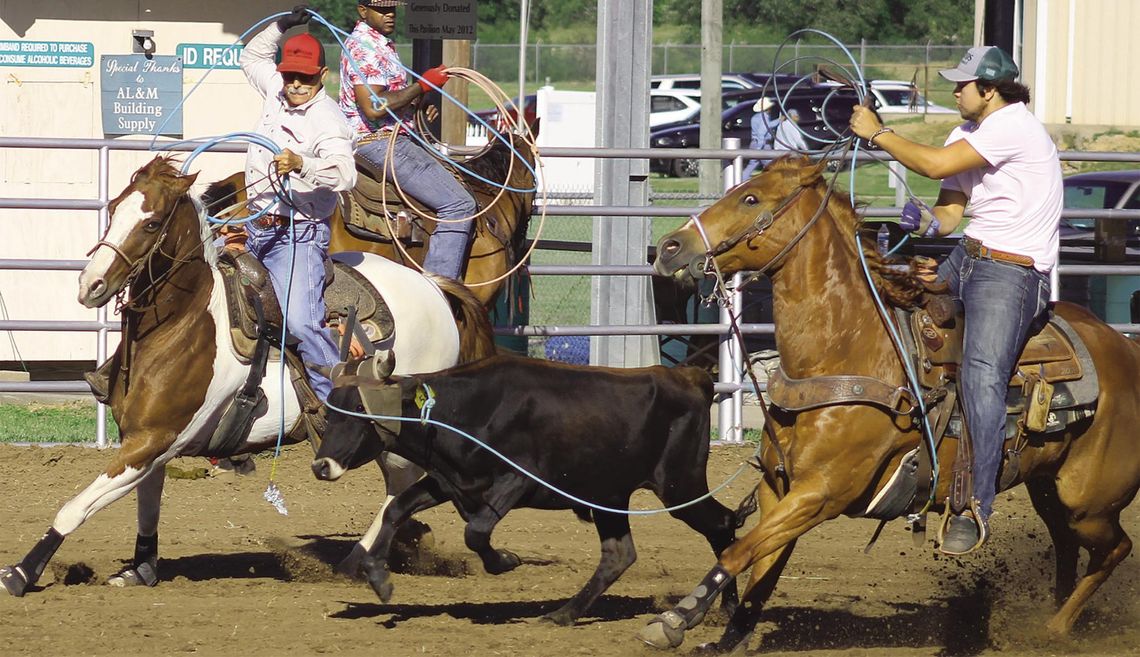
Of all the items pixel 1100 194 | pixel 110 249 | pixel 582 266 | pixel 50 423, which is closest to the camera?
pixel 110 249

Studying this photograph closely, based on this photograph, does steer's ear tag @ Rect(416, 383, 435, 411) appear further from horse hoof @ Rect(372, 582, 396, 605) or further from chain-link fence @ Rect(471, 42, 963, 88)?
chain-link fence @ Rect(471, 42, 963, 88)

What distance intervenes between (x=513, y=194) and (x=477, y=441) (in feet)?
9.02

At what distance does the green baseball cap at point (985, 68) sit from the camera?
5.75 meters

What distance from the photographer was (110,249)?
21.2 ft

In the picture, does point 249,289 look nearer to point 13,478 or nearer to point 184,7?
point 13,478

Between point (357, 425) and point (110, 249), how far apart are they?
4.38ft

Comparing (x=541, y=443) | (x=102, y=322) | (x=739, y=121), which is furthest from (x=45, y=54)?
(x=739, y=121)

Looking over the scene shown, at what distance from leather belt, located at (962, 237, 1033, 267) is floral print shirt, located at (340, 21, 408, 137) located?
322cm

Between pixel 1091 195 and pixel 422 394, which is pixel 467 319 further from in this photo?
pixel 1091 195

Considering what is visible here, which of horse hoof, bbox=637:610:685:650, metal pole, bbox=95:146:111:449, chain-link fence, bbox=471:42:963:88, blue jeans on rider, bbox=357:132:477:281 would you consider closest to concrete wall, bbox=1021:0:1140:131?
chain-link fence, bbox=471:42:963:88

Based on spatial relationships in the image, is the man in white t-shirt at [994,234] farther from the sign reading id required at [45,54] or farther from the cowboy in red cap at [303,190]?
the sign reading id required at [45,54]

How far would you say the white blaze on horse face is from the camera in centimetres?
638

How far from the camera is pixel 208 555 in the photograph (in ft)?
25.4

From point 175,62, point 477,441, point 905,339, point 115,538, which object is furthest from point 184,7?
point 905,339
